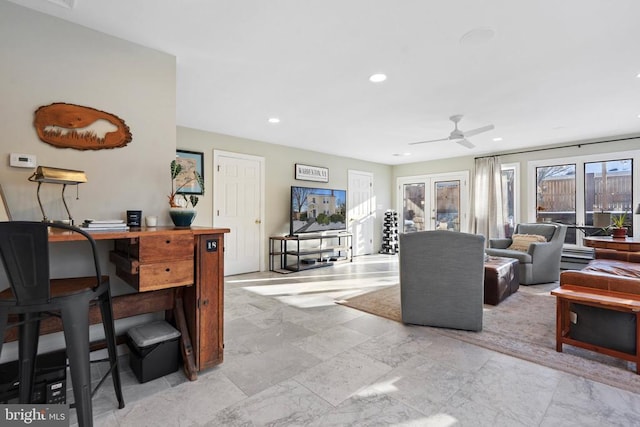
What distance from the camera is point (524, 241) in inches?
199

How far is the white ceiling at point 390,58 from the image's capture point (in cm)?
205

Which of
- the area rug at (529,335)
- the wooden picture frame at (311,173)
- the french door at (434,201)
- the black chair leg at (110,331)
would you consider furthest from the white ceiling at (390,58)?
the french door at (434,201)

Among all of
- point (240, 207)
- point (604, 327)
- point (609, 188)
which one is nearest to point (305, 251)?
point (240, 207)

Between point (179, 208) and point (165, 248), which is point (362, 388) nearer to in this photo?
point (165, 248)

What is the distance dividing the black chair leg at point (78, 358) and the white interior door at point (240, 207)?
3.70 meters

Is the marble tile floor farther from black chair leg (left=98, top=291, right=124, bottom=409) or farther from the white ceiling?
the white ceiling

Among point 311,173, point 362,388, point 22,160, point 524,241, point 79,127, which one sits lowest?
point 362,388

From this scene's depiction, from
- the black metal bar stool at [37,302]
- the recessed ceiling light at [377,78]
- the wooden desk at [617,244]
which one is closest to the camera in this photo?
the black metal bar stool at [37,302]

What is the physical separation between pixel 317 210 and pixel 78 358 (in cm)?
516

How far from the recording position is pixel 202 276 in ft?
6.93

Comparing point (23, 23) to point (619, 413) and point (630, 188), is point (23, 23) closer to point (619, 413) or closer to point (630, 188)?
point (619, 413)

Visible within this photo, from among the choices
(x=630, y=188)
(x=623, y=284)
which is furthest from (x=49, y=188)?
(x=630, y=188)

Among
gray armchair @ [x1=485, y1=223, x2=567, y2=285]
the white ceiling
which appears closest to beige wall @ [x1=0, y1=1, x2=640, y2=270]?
the white ceiling

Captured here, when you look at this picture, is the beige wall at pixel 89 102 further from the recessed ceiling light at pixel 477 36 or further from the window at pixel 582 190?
the window at pixel 582 190
